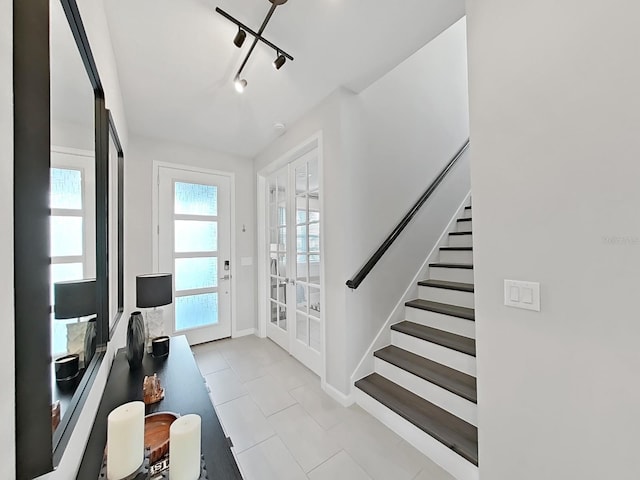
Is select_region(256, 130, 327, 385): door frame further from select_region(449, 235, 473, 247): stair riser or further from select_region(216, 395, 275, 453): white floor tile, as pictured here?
select_region(449, 235, 473, 247): stair riser

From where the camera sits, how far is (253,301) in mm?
3828

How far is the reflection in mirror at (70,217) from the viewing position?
0.69 meters

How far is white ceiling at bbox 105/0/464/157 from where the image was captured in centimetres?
152

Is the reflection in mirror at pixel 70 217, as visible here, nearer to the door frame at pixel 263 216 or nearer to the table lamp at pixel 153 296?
the table lamp at pixel 153 296

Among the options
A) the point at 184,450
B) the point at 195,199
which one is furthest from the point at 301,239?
the point at 184,450

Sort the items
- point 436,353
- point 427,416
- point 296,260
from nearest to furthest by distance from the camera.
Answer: point 427,416 → point 436,353 → point 296,260

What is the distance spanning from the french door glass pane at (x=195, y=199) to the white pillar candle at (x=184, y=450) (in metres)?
3.02

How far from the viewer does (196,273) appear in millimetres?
3359

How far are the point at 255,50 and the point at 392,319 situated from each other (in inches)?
98.8

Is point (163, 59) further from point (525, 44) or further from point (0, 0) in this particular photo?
point (525, 44)

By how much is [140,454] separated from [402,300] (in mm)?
2297

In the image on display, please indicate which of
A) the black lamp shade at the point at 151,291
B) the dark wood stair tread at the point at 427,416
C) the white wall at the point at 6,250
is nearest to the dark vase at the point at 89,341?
the white wall at the point at 6,250

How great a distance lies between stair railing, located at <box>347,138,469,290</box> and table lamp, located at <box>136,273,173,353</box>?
1.42 metres

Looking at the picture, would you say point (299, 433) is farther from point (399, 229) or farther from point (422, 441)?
point (399, 229)
